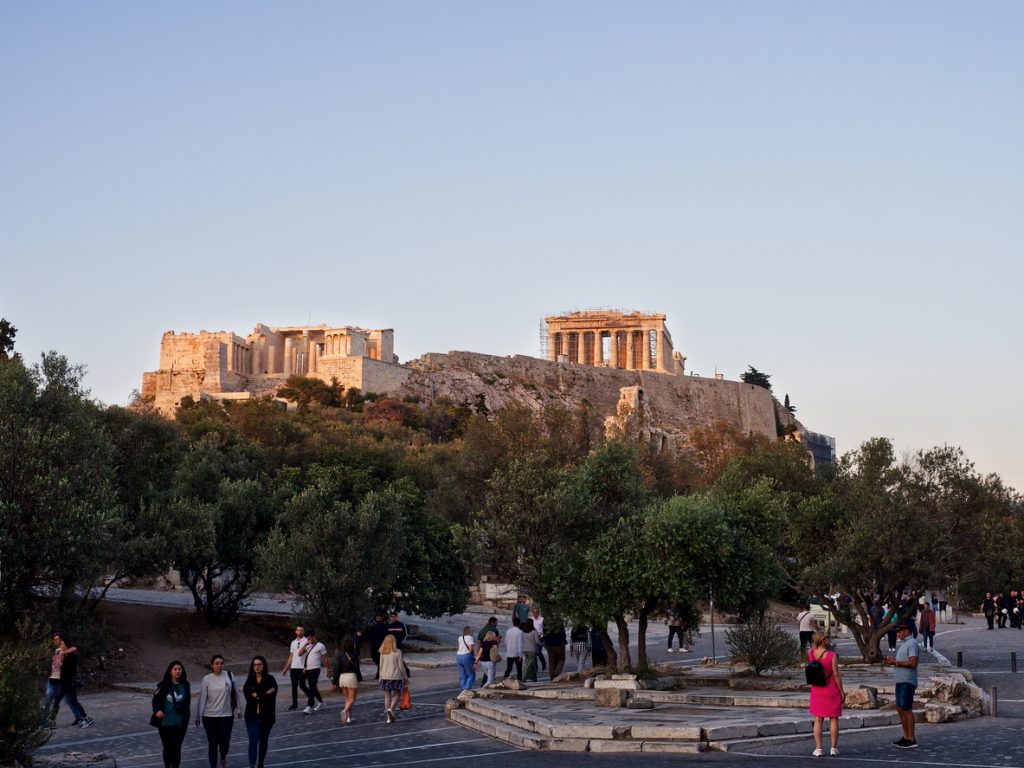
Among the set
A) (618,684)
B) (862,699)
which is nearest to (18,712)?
(618,684)

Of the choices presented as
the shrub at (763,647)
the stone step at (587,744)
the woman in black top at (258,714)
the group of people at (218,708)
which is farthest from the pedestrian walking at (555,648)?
the woman in black top at (258,714)

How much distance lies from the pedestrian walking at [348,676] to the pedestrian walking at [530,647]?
9.45ft

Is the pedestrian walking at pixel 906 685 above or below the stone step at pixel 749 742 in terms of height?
above

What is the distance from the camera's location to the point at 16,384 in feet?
69.4

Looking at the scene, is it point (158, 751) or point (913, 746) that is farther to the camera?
point (158, 751)

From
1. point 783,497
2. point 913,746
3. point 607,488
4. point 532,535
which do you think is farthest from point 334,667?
point 913,746

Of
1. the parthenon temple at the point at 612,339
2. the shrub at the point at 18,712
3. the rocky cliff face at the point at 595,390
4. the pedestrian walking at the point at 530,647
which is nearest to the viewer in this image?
the shrub at the point at 18,712

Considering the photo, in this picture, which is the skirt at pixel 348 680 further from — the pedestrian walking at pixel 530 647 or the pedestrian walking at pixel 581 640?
the pedestrian walking at pixel 581 640

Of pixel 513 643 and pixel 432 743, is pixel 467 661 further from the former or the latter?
pixel 432 743

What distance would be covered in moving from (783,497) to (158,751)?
1346cm

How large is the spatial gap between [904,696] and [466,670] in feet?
25.4

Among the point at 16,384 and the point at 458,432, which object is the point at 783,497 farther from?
the point at 458,432

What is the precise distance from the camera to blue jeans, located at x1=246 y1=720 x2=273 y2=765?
12.7 metres

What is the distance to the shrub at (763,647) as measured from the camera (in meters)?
19.6
